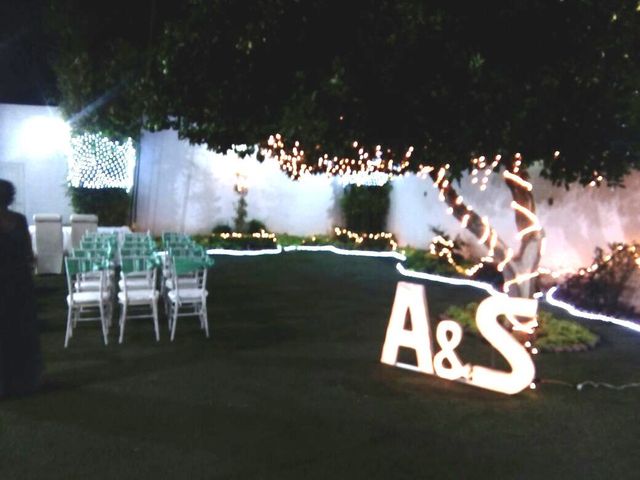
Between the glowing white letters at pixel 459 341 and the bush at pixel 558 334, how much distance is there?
1.56 m

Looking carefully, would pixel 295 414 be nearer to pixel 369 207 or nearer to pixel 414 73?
pixel 414 73

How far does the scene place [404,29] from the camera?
6.01 m

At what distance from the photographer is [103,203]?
18.4m

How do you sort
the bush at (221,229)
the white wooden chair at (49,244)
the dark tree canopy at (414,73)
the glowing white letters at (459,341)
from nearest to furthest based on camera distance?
the glowing white letters at (459,341) < the dark tree canopy at (414,73) < the white wooden chair at (49,244) < the bush at (221,229)

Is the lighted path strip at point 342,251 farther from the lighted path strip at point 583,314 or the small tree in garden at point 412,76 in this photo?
the small tree in garden at point 412,76

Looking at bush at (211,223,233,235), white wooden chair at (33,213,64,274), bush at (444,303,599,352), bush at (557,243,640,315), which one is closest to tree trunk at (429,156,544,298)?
bush at (444,303,599,352)

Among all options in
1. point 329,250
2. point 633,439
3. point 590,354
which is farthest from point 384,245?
point 633,439

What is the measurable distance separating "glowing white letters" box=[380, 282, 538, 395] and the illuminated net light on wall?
42.2 ft

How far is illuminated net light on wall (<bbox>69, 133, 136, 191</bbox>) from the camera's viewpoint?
1816 centimetres

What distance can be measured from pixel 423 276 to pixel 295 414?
8.63m

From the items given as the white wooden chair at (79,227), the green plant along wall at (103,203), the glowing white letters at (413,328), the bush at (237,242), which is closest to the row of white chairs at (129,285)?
the glowing white letters at (413,328)

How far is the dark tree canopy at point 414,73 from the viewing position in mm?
6203

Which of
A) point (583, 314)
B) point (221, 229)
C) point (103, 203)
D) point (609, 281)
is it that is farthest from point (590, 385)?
point (103, 203)

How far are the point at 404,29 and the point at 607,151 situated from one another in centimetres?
250
